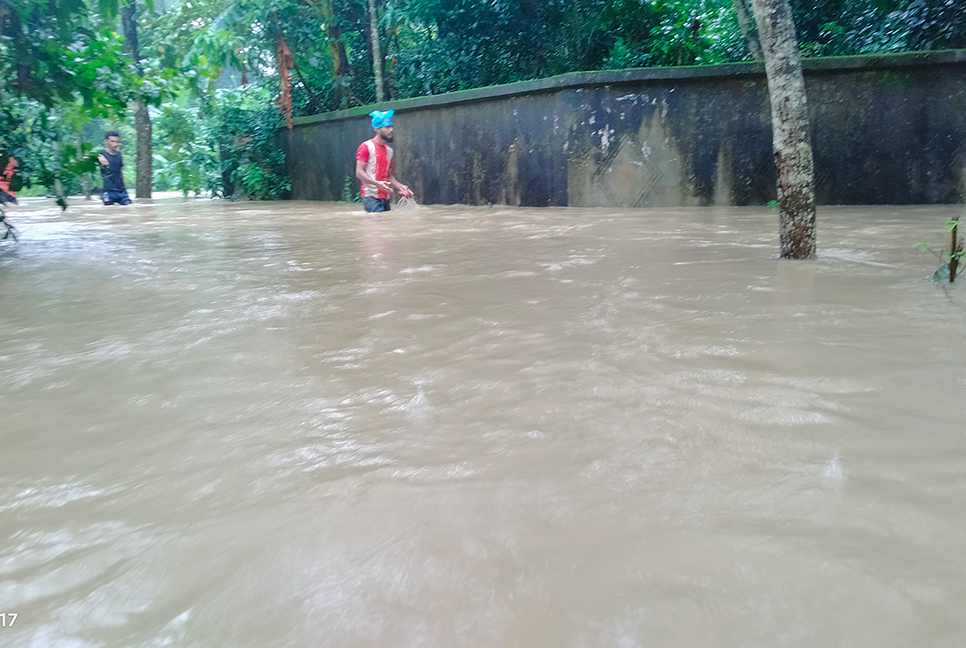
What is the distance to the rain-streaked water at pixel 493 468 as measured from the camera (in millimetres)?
1453

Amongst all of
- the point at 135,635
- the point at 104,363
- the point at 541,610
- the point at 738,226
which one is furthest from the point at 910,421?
Answer: the point at 738,226

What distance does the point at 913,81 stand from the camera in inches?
356

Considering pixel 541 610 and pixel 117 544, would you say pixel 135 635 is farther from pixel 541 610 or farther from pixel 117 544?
pixel 541 610

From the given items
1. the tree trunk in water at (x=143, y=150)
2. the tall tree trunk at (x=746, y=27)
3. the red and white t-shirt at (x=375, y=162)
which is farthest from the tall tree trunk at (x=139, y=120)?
the tall tree trunk at (x=746, y=27)

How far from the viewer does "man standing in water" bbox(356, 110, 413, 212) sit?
36.4 feet

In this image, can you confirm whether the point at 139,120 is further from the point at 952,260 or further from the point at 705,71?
the point at 952,260

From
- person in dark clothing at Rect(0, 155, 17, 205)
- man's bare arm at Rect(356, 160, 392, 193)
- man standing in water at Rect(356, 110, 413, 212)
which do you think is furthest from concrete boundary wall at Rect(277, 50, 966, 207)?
person in dark clothing at Rect(0, 155, 17, 205)

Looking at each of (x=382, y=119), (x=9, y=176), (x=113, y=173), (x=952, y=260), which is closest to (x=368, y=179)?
(x=382, y=119)

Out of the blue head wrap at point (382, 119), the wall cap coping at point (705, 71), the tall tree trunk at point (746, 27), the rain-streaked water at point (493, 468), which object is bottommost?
the rain-streaked water at point (493, 468)

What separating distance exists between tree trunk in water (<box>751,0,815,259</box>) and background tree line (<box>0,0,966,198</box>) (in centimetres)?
465

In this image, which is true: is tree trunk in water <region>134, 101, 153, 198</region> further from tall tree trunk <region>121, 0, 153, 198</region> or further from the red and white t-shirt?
the red and white t-shirt

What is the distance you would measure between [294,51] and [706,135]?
888 cm

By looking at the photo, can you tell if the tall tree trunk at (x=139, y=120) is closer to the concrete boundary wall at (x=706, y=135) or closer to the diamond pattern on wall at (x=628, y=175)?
the concrete boundary wall at (x=706, y=135)

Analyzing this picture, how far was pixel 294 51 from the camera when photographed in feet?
49.4
